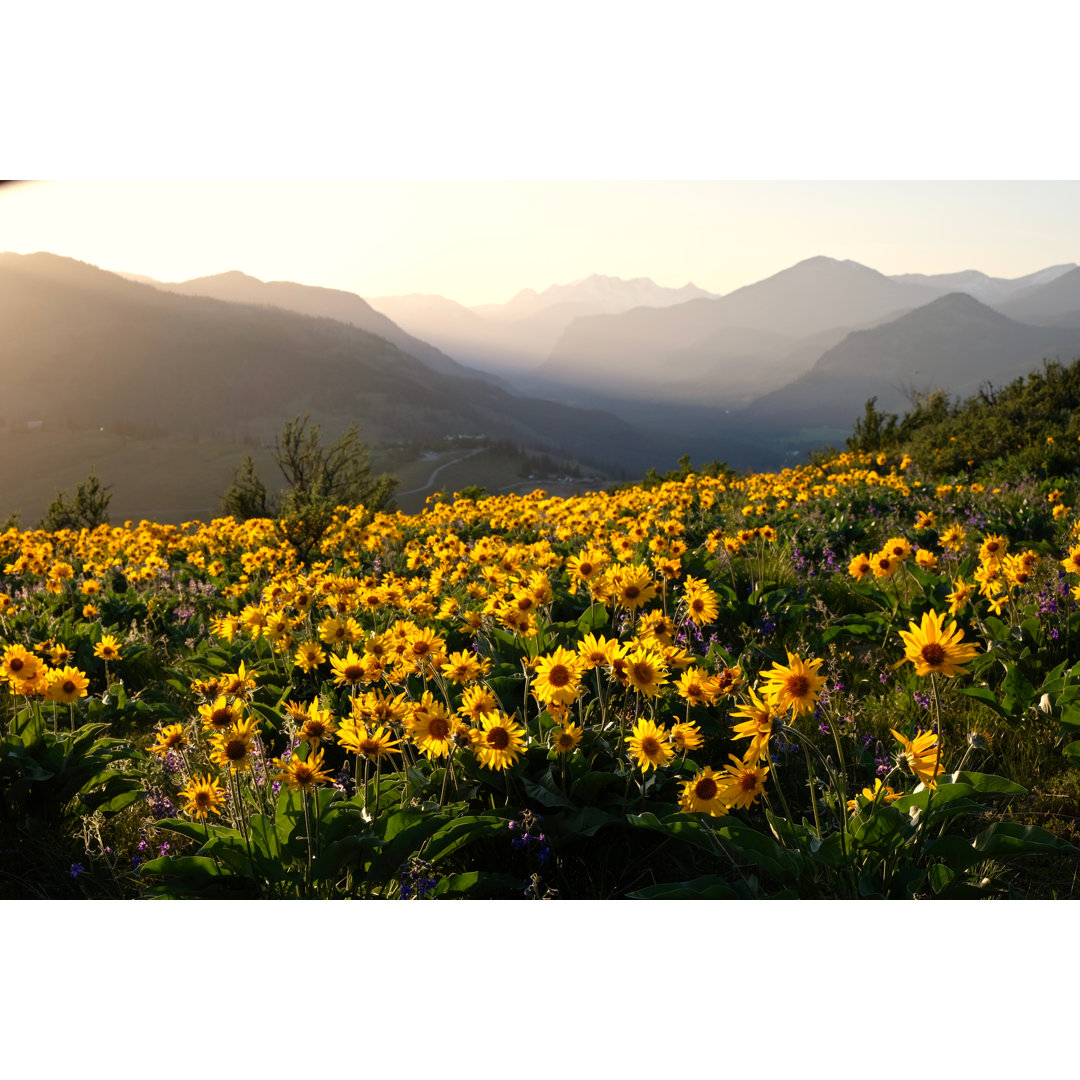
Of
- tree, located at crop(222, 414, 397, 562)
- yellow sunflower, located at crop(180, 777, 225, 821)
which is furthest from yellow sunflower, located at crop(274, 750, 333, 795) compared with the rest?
tree, located at crop(222, 414, 397, 562)

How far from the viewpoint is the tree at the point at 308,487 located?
9.50m

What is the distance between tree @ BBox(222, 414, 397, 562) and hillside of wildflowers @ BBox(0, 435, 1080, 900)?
14.9 ft

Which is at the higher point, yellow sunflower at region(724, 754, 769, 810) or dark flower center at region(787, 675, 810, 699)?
dark flower center at region(787, 675, 810, 699)

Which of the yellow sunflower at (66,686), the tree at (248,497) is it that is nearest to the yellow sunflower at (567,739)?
the yellow sunflower at (66,686)

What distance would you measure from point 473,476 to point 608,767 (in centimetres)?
10062

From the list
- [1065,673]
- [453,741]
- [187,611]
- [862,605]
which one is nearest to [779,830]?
[453,741]

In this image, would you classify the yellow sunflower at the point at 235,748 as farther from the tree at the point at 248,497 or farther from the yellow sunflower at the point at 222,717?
the tree at the point at 248,497

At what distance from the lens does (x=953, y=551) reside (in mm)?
4910

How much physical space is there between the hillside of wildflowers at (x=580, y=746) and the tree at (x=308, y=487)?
454 centimetres

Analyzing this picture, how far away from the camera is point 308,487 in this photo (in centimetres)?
1798

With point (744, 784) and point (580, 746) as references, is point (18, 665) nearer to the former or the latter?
point (580, 746)

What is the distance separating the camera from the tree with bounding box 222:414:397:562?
9500mm

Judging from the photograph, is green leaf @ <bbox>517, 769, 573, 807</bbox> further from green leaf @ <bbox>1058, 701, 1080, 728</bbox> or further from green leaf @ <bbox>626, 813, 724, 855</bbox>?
green leaf @ <bbox>1058, 701, 1080, 728</bbox>

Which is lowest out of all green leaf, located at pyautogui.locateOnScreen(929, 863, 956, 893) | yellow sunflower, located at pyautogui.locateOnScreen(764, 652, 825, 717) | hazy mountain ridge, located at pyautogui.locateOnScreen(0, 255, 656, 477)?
green leaf, located at pyautogui.locateOnScreen(929, 863, 956, 893)
